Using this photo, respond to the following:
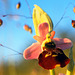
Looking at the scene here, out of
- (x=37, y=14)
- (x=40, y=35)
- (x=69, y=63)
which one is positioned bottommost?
(x=69, y=63)

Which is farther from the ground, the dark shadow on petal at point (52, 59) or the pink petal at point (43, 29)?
the pink petal at point (43, 29)

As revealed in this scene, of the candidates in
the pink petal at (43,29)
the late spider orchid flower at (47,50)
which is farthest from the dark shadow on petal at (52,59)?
the pink petal at (43,29)

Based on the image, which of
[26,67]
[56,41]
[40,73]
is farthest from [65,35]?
[56,41]

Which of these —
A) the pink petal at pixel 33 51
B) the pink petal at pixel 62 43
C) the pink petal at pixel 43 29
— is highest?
the pink petal at pixel 43 29

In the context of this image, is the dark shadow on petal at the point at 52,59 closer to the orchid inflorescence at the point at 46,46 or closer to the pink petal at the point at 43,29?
the orchid inflorescence at the point at 46,46

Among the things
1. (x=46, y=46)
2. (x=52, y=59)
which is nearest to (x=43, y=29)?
(x=46, y=46)

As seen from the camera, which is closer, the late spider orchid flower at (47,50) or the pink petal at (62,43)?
the late spider orchid flower at (47,50)

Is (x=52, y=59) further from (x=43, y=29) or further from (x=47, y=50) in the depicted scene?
(x=43, y=29)

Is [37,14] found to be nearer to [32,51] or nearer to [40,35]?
[40,35]
